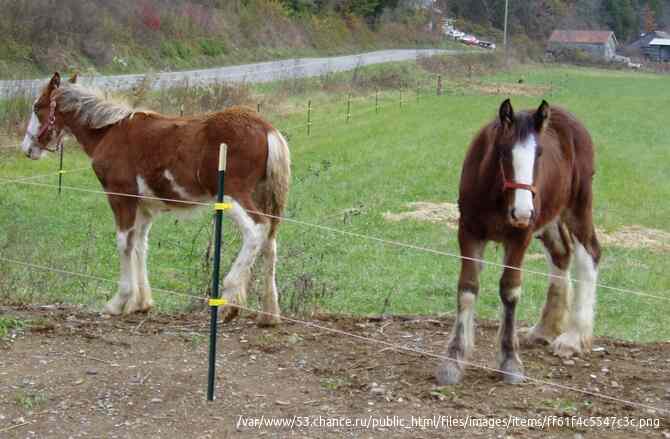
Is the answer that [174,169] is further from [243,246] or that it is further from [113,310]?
[113,310]

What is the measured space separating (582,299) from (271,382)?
9.16 feet

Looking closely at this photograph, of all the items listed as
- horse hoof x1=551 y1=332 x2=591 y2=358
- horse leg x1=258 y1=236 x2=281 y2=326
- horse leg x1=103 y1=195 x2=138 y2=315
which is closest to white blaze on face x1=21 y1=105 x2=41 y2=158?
horse leg x1=103 y1=195 x2=138 y2=315

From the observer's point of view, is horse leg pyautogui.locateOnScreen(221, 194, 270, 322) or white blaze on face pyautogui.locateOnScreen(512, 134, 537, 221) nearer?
white blaze on face pyautogui.locateOnScreen(512, 134, 537, 221)

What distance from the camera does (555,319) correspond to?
7.56 metres

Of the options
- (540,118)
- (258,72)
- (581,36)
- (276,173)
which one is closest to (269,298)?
(276,173)

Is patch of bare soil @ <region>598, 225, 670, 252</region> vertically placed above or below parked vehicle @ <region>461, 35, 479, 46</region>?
below

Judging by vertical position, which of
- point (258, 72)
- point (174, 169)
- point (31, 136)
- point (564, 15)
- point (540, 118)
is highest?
point (564, 15)

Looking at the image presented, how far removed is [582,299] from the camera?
7473 mm

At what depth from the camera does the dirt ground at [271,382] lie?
219 inches

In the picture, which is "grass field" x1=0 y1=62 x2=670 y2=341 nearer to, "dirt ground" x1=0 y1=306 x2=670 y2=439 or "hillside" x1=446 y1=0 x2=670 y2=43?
"dirt ground" x1=0 y1=306 x2=670 y2=439

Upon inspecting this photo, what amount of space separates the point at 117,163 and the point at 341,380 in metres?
3.13

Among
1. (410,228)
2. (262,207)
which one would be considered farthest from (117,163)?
(410,228)

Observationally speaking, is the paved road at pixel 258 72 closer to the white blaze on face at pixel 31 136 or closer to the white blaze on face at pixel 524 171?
the white blaze on face at pixel 31 136

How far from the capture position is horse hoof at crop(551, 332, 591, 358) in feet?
23.7
